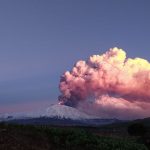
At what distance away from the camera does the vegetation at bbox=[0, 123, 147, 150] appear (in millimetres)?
35312

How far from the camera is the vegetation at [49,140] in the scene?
3531 centimetres

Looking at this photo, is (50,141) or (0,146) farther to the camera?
(50,141)

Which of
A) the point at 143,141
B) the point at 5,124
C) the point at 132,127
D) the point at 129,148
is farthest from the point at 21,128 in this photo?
the point at 132,127

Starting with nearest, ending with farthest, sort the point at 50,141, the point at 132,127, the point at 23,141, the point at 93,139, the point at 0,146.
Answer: the point at 0,146
the point at 23,141
the point at 50,141
the point at 93,139
the point at 132,127

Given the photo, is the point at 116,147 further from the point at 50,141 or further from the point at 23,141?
the point at 23,141

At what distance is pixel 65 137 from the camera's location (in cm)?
4044

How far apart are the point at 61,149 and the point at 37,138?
2.31 meters

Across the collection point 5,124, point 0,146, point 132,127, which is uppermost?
point 132,127

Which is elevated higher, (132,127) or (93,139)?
(132,127)

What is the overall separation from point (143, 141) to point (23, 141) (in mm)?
23628

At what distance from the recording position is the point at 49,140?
38594mm

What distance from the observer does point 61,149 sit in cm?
3731

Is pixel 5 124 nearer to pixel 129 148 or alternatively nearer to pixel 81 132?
pixel 81 132

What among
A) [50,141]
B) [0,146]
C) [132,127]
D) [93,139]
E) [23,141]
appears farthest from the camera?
[132,127]
